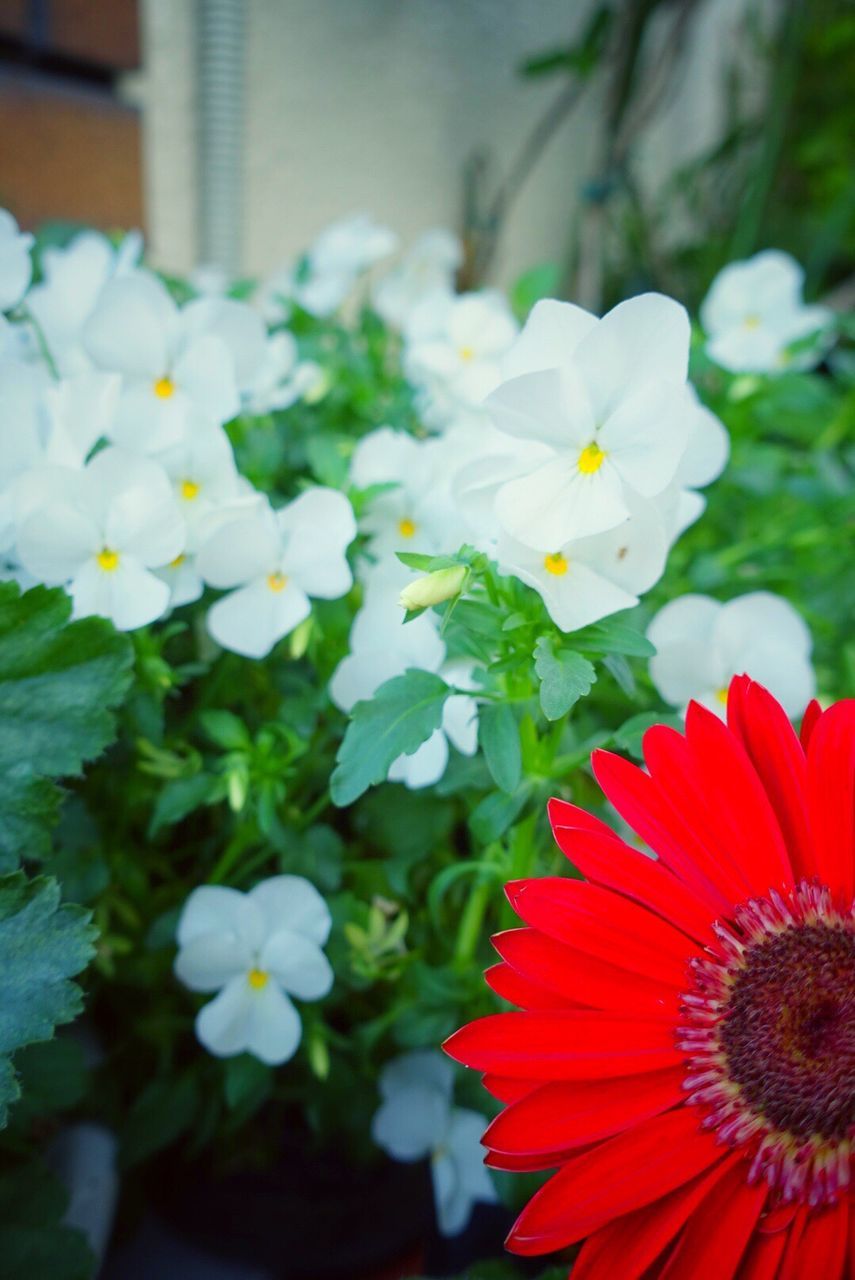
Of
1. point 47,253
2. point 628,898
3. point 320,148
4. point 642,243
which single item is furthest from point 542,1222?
point 642,243

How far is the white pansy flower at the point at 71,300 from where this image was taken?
1.32ft

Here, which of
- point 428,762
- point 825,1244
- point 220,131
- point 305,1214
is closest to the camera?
point 825,1244

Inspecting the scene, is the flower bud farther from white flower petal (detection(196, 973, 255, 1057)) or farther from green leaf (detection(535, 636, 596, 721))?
white flower petal (detection(196, 973, 255, 1057))

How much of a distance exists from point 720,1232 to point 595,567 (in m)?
0.16

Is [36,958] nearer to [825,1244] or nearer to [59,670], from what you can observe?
[59,670]

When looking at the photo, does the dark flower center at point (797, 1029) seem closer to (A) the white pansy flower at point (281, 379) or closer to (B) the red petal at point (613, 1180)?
(B) the red petal at point (613, 1180)

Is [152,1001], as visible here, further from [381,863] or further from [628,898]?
[628,898]

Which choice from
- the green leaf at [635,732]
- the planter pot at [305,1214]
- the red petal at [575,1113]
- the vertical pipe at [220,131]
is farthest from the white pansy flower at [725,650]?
the vertical pipe at [220,131]

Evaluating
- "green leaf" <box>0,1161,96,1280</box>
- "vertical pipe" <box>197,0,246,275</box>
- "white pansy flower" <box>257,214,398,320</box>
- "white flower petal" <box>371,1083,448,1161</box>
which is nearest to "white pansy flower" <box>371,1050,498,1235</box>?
"white flower petal" <box>371,1083,448,1161</box>

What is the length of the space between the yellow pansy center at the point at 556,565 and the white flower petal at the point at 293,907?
0.45 ft

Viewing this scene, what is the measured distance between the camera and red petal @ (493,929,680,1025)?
0.24m

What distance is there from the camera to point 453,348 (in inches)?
18.7

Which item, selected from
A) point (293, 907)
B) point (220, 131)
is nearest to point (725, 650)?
point (293, 907)

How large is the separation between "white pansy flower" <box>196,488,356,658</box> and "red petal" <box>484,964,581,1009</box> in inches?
5.4
